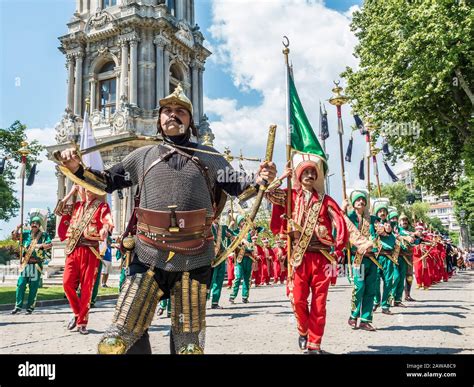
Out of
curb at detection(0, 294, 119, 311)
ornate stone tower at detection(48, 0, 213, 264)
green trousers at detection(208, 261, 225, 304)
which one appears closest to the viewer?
curb at detection(0, 294, 119, 311)

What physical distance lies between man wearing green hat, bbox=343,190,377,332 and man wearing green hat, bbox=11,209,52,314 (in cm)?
634

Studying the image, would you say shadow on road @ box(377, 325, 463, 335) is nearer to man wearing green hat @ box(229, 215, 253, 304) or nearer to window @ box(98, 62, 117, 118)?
man wearing green hat @ box(229, 215, 253, 304)

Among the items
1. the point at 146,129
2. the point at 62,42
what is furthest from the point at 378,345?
the point at 62,42

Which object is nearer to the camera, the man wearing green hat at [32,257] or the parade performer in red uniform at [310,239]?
the parade performer in red uniform at [310,239]

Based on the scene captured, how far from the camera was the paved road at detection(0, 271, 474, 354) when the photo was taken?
20.0 ft

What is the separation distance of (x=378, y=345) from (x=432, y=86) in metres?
13.8

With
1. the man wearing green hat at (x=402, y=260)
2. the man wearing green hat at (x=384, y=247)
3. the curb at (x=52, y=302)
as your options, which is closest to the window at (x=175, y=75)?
the curb at (x=52, y=302)

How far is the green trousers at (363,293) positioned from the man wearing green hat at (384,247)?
1633 millimetres

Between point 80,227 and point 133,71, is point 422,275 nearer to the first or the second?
point 80,227

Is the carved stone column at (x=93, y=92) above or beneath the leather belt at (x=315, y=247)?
above

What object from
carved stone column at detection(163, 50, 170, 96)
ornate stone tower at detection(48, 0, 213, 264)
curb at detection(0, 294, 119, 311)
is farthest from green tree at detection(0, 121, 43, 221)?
curb at detection(0, 294, 119, 311)

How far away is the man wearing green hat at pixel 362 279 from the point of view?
7.73 meters

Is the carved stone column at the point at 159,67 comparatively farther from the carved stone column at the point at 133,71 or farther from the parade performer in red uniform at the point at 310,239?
the parade performer in red uniform at the point at 310,239
